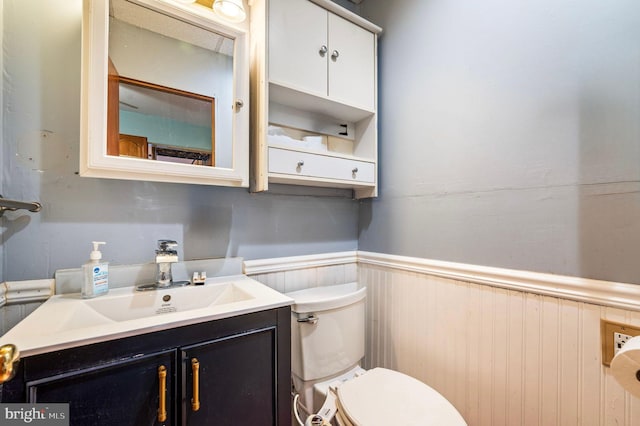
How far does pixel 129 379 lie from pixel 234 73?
1.07 meters

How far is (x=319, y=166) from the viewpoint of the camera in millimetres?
1287

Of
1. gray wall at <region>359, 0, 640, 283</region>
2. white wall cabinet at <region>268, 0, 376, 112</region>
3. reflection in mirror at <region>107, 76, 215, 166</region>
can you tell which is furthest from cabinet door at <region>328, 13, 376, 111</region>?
reflection in mirror at <region>107, 76, 215, 166</region>

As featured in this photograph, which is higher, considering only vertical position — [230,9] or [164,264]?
[230,9]

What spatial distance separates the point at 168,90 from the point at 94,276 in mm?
709

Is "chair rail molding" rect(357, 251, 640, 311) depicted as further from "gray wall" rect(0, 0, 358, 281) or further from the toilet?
"gray wall" rect(0, 0, 358, 281)

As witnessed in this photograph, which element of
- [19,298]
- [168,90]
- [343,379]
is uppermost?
[168,90]

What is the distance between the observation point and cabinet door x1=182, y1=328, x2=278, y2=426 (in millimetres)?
768

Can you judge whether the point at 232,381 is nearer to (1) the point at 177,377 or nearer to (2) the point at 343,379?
(1) the point at 177,377

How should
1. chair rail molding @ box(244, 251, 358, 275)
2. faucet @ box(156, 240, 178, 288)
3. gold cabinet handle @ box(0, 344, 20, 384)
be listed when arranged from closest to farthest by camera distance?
gold cabinet handle @ box(0, 344, 20, 384), faucet @ box(156, 240, 178, 288), chair rail molding @ box(244, 251, 358, 275)

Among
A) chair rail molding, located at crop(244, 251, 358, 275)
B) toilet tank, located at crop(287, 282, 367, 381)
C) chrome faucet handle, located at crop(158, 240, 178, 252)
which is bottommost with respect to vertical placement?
toilet tank, located at crop(287, 282, 367, 381)

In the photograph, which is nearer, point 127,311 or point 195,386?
point 195,386

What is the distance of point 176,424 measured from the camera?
29.5 inches

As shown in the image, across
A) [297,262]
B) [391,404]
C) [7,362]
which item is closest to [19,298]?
[7,362]

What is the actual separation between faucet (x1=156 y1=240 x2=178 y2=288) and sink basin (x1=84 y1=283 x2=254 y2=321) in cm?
4
